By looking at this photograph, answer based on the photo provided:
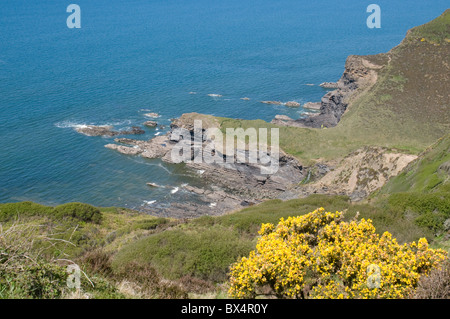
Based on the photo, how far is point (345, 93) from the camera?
255 feet

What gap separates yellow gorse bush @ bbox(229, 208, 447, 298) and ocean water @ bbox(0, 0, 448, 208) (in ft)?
141

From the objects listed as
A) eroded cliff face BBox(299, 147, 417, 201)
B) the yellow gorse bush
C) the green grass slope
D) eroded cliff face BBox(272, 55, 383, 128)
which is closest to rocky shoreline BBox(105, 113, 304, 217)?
the green grass slope

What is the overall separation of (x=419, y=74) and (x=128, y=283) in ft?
244

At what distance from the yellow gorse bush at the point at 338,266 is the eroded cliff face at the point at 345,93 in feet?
217

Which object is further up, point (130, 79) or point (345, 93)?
point (130, 79)

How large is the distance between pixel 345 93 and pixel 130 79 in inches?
2400

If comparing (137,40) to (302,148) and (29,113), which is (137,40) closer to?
(29,113)

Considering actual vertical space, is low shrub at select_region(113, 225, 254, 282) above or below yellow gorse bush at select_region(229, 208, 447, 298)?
below

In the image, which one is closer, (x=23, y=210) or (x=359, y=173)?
(x=23, y=210)

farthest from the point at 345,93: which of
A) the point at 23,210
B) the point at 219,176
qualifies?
the point at 23,210

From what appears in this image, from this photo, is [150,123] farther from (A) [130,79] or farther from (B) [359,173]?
(B) [359,173]

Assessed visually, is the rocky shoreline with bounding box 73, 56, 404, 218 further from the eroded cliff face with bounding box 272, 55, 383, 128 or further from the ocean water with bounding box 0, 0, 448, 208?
the ocean water with bounding box 0, 0, 448, 208

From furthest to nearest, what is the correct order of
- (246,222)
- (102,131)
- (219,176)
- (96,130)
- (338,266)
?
(96,130) → (102,131) → (219,176) → (246,222) → (338,266)

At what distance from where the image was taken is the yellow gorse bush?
10.1m
